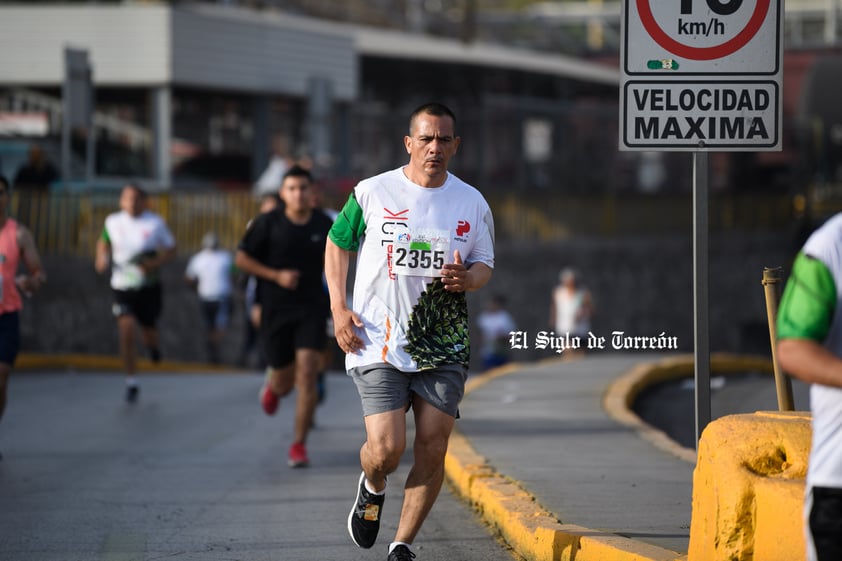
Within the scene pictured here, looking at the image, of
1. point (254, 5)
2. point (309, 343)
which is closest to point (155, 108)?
point (254, 5)

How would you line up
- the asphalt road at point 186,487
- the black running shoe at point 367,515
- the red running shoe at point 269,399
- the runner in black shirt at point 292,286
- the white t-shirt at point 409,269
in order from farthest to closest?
1. the red running shoe at point 269,399
2. the runner in black shirt at point 292,286
3. the asphalt road at point 186,487
4. the black running shoe at point 367,515
5. the white t-shirt at point 409,269

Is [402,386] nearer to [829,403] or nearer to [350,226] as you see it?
[350,226]

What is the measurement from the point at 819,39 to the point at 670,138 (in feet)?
150

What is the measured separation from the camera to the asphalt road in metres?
7.34

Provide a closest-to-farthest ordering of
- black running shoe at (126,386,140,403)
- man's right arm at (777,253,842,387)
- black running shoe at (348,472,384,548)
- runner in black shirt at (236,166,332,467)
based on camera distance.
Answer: man's right arm at (777,253,842,387)
black running shoe at (348,472,384,548)
runner in black shirt at (236,166,332,467)
black running shoe at (126,386,140,403)

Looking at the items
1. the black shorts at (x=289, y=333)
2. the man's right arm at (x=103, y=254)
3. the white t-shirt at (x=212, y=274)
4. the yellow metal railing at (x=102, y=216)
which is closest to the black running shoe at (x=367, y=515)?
the black shorts at (x=289, y=333)

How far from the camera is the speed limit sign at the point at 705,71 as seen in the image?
21.2 feet

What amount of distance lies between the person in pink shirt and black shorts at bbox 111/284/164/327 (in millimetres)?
3702

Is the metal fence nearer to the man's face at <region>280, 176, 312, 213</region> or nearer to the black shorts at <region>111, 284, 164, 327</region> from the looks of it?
the black shorts at <region>111, 284, 164, 327</region>

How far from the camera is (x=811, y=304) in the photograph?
4113mm

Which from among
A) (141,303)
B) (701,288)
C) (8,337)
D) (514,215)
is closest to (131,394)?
(141,303)

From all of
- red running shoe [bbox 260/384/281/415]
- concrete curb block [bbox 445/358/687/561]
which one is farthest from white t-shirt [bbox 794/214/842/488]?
red running shoe [bbox 260/384/281/415]

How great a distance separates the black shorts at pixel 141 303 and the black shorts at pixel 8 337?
396 centimetres

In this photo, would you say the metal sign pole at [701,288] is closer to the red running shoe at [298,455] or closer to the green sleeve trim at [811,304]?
the green sleeve trim at [811,304]
